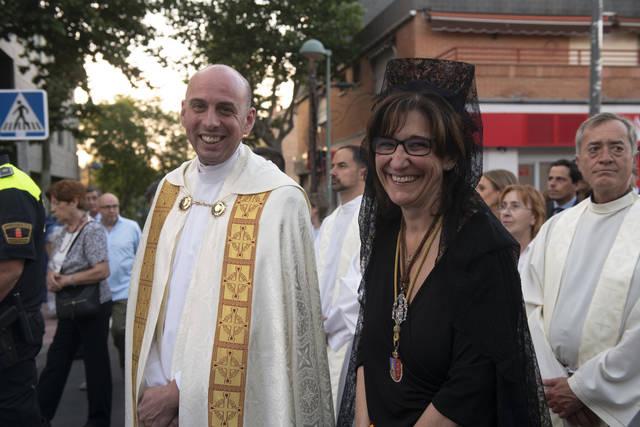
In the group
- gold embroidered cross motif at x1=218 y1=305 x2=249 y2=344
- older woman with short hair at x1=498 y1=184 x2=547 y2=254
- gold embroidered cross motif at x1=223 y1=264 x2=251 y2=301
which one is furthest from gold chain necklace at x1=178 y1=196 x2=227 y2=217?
older woman with short hair at x1=498 y1=184 x2=547 y2=254

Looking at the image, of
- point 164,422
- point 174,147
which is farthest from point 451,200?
point 174,147

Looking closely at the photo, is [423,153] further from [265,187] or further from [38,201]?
[38,201]

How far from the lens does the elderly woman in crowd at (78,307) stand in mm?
5770

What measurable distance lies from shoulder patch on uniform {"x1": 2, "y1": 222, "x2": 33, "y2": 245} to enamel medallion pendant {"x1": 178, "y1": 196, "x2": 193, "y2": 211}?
79 cm

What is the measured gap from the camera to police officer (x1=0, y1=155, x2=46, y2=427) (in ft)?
11.1

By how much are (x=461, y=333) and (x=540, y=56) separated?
21020 millimetres

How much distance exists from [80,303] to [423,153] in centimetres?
429

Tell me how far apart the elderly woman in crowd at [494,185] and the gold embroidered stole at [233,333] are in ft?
8.83

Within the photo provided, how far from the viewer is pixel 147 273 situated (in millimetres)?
3254

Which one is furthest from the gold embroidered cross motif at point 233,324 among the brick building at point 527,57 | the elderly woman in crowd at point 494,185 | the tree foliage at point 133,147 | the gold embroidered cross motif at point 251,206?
the tree foliage at point 133,147

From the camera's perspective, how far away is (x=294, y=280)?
9.96 ft

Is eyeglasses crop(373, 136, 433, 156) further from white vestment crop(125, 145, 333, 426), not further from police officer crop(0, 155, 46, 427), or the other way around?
police officer crop(0, 155, 46, 427)

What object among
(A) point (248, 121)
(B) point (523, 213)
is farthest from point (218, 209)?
(B) point (523, 213)

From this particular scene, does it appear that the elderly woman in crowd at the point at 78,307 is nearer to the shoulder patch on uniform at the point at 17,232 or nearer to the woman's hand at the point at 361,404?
the shoulder patch on uniform at the point at 17,232
